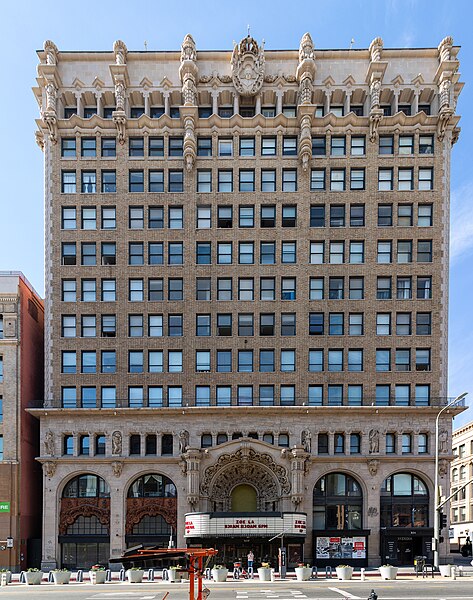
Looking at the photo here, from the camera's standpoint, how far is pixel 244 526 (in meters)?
47.9

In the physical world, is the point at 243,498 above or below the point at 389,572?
above

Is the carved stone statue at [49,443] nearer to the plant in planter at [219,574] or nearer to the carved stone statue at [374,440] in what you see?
the plant in planter at [219,574]

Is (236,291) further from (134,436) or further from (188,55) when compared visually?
(188,55)

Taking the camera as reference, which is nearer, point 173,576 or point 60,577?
point 173,576

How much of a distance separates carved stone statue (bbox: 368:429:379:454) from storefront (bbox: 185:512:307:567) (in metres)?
8.68

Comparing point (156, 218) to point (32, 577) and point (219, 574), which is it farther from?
point (32, 577)

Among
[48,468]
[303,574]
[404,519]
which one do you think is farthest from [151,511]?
[404,519]

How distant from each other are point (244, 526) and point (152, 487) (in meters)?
9.62

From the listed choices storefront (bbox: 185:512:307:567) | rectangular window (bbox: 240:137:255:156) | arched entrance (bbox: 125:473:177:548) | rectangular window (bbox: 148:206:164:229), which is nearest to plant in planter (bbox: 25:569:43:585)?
arched entrance (bbox: 125:473:177:548)

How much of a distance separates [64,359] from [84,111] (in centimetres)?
2494

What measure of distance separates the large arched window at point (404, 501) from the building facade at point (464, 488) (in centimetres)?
2841

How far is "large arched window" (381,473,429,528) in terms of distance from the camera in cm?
5159

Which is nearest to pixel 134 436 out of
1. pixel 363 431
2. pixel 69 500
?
pixel 69 500

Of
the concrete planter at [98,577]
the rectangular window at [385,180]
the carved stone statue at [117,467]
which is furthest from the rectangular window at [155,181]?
the concrete planter at [98,577]
